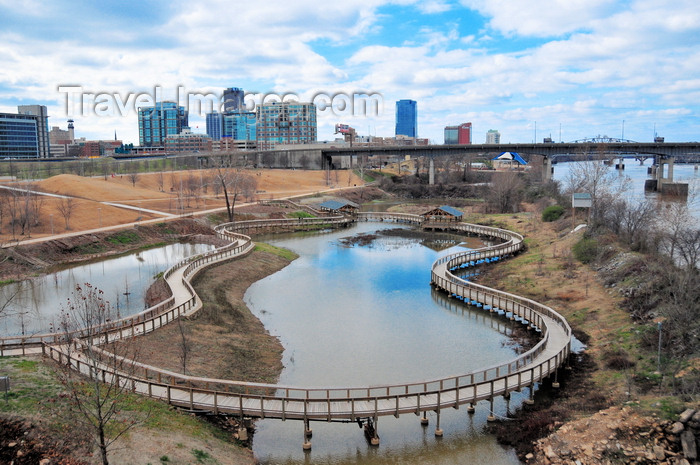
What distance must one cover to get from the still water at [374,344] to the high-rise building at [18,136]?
13783 cm

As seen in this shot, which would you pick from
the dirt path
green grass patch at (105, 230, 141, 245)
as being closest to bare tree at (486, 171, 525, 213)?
green grass patch at (105, 230, 141, 245)

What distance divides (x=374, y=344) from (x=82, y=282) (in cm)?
2602

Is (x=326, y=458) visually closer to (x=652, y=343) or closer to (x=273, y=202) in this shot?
(x=652, y=343)

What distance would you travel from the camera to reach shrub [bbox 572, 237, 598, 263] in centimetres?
4772

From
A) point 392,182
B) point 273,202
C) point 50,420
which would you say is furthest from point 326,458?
point 392,182

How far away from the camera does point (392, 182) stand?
144 m

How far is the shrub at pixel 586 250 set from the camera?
47719mm

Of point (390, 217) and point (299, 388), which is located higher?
point (390, 217)

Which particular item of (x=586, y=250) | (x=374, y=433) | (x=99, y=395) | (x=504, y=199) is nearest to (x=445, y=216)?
(x=504, y=199)

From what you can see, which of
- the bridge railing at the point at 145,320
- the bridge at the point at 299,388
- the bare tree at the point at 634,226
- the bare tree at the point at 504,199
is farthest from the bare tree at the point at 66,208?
the bare tree at the point at 504,199

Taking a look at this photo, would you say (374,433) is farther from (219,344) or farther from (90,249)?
(90,249)

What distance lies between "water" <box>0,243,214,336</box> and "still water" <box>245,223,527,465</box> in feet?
29.0

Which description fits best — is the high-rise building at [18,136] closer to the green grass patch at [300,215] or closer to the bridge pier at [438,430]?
the green grass patch at [300,215]

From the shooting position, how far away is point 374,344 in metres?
32.9
